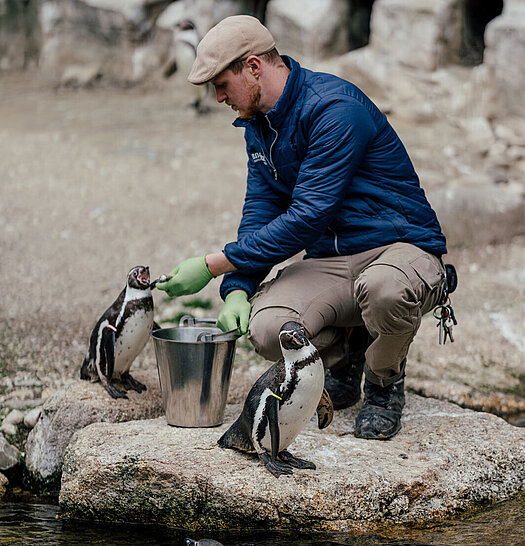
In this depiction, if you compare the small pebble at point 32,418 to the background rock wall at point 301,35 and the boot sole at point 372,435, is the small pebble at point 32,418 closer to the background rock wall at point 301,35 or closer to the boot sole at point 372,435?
the boot sole at point 372,435

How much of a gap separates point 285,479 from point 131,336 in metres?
1.01

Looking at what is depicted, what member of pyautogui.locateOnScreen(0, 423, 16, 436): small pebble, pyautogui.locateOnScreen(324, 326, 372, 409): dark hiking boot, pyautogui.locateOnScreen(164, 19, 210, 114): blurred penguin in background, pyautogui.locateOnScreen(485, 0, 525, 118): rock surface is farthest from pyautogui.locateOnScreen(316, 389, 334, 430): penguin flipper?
pyautogui.locateOnScreen(164, 19, 210, 114): blurred penguin in background

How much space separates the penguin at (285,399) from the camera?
103 inches

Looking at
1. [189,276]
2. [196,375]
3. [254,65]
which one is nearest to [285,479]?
[196,375]

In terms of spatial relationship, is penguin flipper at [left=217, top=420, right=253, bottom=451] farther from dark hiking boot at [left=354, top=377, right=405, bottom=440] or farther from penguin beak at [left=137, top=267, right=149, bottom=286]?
penguin beak at [left=137, top=267, right=149, bottom=286]

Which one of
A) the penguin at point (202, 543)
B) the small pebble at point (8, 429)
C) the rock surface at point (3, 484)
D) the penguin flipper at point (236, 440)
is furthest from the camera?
the small pebble at point (8, 429)

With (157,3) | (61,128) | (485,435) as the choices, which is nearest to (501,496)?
(485,435)

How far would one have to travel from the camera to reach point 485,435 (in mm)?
3041

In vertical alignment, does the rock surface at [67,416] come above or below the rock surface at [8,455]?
above

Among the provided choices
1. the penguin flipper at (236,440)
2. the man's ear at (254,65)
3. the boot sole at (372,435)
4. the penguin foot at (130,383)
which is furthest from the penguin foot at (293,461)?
the man's ear at (254,65)

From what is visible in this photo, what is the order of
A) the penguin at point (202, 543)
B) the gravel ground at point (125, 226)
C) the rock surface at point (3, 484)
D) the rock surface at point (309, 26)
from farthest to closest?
the rock surface at point (309, 26), the gravel ground at point (125, 226), the rock surface at point (3, 484), the penguin at point (202, 543)

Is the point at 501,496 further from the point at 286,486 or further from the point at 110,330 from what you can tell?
the point at 110,330

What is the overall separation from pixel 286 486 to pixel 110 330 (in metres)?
1.08

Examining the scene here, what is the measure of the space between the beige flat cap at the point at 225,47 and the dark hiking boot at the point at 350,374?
46.6 inches
